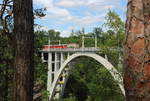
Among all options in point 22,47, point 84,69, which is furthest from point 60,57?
point 22,47

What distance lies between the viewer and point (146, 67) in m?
1.60

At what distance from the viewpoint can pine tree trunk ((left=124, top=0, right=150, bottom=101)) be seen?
1.60m

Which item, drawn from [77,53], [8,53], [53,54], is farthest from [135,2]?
[53,54]

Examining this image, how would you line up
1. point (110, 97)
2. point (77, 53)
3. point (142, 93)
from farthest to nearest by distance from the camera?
point (77, 53) < point (110, 97) < point (142, 93)

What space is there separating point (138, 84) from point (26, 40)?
10.4 feet

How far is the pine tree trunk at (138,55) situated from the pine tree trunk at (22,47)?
3.09 m

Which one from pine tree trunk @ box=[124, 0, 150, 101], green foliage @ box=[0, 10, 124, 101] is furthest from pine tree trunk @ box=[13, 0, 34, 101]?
green foliage @ box=[0, 10, 124, 101]

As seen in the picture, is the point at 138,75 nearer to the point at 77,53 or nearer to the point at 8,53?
the point at 8,53

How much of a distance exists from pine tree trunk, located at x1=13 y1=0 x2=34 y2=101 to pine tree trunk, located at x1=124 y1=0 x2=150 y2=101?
309 cm

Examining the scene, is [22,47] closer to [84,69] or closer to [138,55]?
[138,55]

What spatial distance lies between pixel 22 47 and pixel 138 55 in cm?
316

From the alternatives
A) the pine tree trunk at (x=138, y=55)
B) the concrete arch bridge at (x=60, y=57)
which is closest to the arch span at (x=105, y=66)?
the concrete arch bridge at (x=60, y=57)

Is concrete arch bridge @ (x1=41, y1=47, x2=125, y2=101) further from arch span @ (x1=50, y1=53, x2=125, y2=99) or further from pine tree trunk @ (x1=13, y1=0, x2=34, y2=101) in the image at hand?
pine tree trunk @ (x1=13, y1=0, x2=34, y2=101)

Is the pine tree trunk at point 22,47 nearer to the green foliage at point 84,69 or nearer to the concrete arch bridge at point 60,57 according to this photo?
the green foliage at point 84,69
